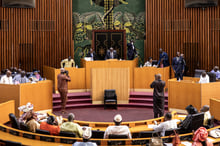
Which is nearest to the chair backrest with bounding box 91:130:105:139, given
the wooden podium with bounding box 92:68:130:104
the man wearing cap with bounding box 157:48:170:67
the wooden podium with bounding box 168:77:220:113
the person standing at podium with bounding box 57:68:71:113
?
the person standing at podium with bounding box 57:68:71:113

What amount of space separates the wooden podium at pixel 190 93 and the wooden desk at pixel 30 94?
4234 millimetres

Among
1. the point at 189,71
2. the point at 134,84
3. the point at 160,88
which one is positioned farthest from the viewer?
the point at 189,71

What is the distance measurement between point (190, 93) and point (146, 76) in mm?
2952

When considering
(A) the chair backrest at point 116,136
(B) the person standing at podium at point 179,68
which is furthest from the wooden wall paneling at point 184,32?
(A) the chair backrest at point 116,136

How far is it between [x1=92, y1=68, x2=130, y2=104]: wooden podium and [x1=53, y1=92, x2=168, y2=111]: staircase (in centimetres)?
29

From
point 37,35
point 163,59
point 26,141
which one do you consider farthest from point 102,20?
point 26,141

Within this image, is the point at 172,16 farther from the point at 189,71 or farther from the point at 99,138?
the point at 99,138

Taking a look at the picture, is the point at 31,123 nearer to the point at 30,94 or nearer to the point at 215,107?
the point at 30,94

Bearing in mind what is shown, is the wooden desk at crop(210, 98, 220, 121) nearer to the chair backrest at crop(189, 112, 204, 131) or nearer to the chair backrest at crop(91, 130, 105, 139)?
the chair backrest at crop(189, 112, 204, 131)

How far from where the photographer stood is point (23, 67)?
1535 cm

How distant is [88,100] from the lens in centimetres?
1232

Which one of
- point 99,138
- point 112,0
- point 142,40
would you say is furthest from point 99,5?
point 99,138

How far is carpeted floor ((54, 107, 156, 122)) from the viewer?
10.4 m

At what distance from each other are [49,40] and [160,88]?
8033mm
